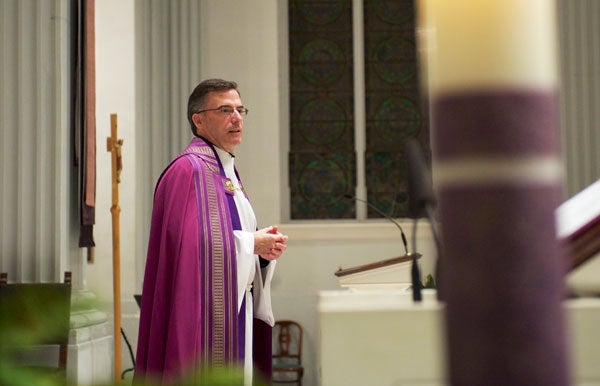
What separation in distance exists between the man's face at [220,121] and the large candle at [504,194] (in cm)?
376

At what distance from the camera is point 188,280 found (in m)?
3.81

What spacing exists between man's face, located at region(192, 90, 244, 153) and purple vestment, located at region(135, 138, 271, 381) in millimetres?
274

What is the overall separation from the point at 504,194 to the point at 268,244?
3.39 m

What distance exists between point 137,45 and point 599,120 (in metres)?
4.81

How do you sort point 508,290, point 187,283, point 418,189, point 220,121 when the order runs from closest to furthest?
1. point 508,290
2. point 418,189
3. point 187,283
4. point 220,121

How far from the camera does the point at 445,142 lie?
51cm

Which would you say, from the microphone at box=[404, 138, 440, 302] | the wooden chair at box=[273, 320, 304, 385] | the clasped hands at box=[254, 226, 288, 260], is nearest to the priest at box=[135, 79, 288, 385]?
the clasped hands at box=[254, 226, 288, 260]

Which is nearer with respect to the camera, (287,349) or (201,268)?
(201,268)

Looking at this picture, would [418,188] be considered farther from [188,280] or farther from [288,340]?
[288,340]

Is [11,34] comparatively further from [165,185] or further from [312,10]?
[312,10]

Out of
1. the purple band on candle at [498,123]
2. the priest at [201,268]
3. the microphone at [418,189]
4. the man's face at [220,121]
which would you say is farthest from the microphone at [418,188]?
the man's face at [220,121]

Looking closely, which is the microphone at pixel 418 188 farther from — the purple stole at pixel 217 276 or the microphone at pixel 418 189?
the purple stole at pixel 217 276

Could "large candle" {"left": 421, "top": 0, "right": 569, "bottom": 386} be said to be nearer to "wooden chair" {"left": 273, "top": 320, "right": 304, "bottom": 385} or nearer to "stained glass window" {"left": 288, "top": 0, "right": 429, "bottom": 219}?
"wooden chair" {"left": 273, "top": 320, "right": 304, "bottom": 385}

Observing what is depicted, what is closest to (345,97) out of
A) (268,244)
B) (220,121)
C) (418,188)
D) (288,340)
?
(288,340)
